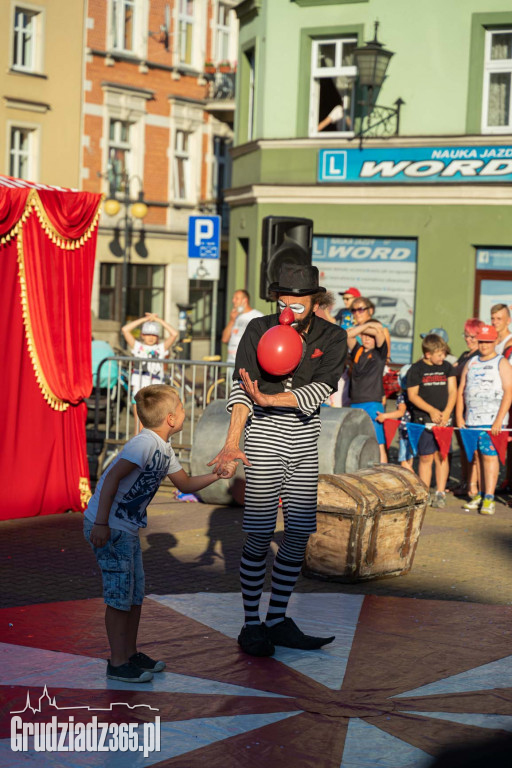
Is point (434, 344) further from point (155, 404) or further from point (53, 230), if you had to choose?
point (155, 404)

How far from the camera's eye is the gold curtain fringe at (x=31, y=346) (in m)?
9.67

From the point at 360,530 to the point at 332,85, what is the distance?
1637cm

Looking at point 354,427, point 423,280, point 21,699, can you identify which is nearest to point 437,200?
point 423,280

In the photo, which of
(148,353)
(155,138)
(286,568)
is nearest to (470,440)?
(148,353)

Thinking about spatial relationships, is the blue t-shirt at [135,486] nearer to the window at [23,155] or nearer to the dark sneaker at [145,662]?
the dark sneaker at [145,662]

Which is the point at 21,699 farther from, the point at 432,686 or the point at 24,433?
the point at 24,433

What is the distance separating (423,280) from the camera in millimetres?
21609

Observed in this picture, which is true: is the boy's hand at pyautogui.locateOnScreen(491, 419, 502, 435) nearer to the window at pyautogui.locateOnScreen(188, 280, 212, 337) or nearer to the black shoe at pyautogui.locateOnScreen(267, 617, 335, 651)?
the black shoe at pyautogui.locateOnScreen(267, 617, 335, 651)

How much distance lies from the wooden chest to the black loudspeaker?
5036 millimetres

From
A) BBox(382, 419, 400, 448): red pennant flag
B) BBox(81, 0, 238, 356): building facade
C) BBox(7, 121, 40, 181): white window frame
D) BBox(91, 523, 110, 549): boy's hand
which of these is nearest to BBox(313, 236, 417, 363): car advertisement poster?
BBox(382, 419, 400, 448): red pennant flag

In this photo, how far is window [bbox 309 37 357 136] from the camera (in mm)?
22422

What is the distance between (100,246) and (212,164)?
252 inches

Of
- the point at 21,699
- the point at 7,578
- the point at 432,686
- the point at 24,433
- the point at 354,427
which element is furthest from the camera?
the point at 354,427

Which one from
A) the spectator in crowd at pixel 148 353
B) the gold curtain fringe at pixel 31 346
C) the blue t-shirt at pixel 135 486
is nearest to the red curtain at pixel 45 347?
the gold curtain fringe at pixel 31 346
